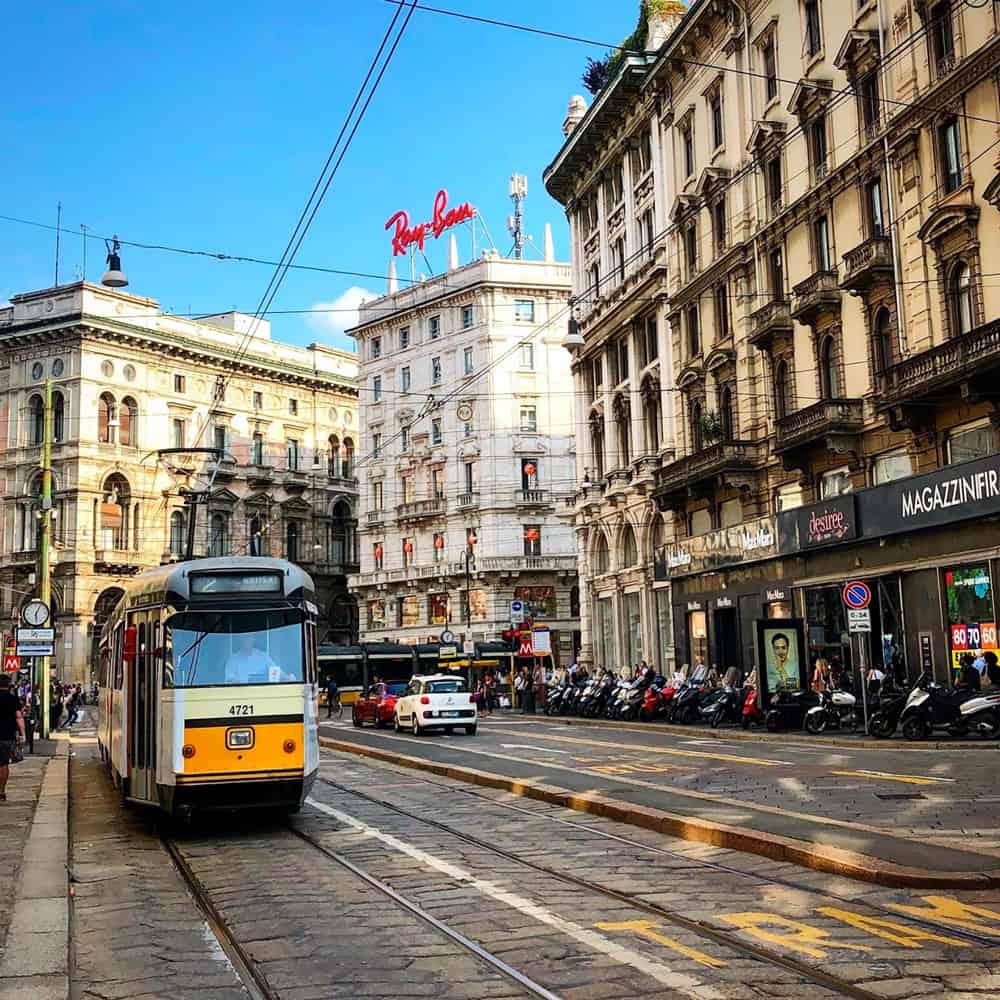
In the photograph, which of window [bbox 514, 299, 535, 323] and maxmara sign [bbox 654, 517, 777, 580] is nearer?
maxmara sign [bbox 654, 517, 777, 580]

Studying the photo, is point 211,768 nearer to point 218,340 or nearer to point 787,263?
point 787,263

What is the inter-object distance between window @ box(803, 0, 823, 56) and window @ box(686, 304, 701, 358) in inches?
382

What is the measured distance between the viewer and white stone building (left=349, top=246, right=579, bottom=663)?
227 ft

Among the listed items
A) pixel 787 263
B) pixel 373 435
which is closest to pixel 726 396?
pixel 787 263

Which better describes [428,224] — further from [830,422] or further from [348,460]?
[830,422]

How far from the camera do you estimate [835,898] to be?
8594 millimetres

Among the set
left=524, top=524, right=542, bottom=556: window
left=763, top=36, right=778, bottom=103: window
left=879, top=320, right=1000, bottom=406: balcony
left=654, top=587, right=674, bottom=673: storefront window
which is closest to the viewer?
left=879, top=320, right=1000, bottom=406: balcony

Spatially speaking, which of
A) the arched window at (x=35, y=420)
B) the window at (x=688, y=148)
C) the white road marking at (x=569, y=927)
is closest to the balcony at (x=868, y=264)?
the window at (x=688, y=148)

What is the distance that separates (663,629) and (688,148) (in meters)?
16.1

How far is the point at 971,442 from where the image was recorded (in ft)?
86.8

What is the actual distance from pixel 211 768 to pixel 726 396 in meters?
28.6

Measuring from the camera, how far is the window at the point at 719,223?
39094 millimetres

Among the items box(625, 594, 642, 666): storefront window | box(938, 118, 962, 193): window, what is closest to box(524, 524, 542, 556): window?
box(625, 594, 642, 666): storefront window

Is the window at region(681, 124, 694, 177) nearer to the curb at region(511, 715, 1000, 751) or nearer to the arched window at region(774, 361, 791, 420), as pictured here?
the arched window at region(774, 361, 791, 420)
